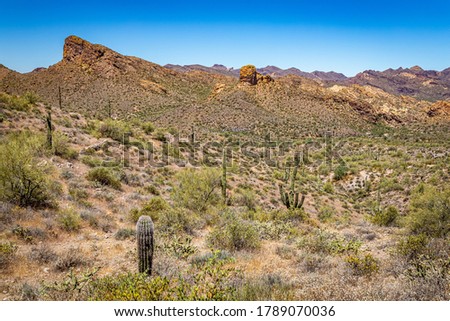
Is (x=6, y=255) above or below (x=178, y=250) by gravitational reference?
above

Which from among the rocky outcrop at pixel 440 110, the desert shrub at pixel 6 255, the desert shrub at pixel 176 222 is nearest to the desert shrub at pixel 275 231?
the desert shrub at pixel 176 222

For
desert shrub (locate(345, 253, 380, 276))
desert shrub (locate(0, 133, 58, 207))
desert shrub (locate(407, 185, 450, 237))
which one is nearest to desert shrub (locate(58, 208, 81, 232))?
desert shrub (locate(0, 133, 58, 207))

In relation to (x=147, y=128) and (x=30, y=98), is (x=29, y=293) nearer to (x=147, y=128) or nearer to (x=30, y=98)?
(x=147, y=128)

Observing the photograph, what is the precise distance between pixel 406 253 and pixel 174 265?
5.67 meters

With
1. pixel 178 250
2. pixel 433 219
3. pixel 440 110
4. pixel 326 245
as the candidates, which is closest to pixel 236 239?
pixel 178 250

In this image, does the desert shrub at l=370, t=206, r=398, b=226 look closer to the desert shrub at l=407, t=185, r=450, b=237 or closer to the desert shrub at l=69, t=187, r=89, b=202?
the desert shrub at l=407, t=185, r=450, b=237

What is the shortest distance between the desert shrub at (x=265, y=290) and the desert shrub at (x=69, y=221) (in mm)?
6516

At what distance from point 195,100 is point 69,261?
201ft

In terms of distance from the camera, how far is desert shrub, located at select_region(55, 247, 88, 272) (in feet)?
21.2

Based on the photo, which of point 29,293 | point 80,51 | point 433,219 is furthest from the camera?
point 80,51

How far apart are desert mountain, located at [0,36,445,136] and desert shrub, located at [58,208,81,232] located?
3592 cm

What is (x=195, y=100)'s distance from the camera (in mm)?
65688

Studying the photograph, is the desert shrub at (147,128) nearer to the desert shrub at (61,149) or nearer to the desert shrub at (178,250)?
the desert shrub at (61,149)

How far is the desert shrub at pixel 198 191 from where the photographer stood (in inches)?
531
